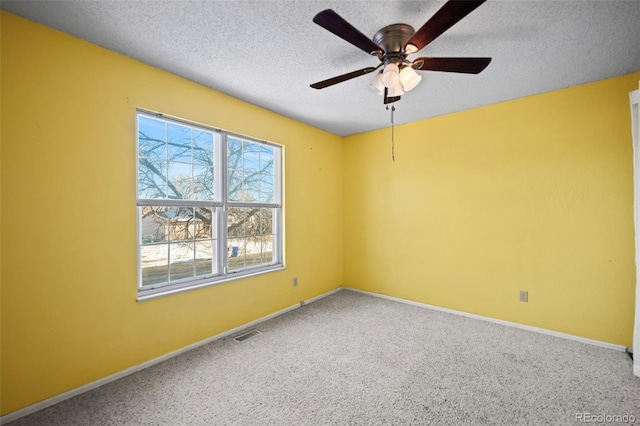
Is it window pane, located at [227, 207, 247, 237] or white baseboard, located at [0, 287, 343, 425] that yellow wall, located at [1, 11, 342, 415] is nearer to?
white baseboard, located at [0, 287, 343, 425]

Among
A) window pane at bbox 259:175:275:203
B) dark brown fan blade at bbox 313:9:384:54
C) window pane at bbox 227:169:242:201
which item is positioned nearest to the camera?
dark brown fan blade at bbox 313:9:384:54

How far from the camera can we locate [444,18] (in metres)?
1.40

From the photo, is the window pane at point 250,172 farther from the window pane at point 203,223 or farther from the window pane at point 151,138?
the window pane at point 151,138

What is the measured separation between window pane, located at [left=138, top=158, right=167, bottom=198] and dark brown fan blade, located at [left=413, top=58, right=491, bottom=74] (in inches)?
90.3

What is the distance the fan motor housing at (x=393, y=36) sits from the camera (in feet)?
6.03

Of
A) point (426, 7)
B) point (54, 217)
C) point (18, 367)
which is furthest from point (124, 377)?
point (426, 7)

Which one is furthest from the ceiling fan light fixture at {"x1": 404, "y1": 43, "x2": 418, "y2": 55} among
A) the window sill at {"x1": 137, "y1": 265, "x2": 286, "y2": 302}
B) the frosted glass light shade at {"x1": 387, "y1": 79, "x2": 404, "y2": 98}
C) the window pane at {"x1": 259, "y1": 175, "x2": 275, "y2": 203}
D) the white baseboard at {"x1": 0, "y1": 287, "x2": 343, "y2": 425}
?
the white baseboard at {"x1": 0, "y1": 287, "x2": 343, "y2": 425}

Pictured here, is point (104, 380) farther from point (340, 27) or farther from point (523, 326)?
point (523, 326)

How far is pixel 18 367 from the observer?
178 cm

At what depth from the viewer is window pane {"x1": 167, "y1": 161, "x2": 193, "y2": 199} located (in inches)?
104

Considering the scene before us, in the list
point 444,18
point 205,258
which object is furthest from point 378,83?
point 205,258

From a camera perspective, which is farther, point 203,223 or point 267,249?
point 267,249

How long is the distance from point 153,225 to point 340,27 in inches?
86.9

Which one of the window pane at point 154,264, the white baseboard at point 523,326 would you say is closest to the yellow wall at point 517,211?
the white baseboard at point 523,326
